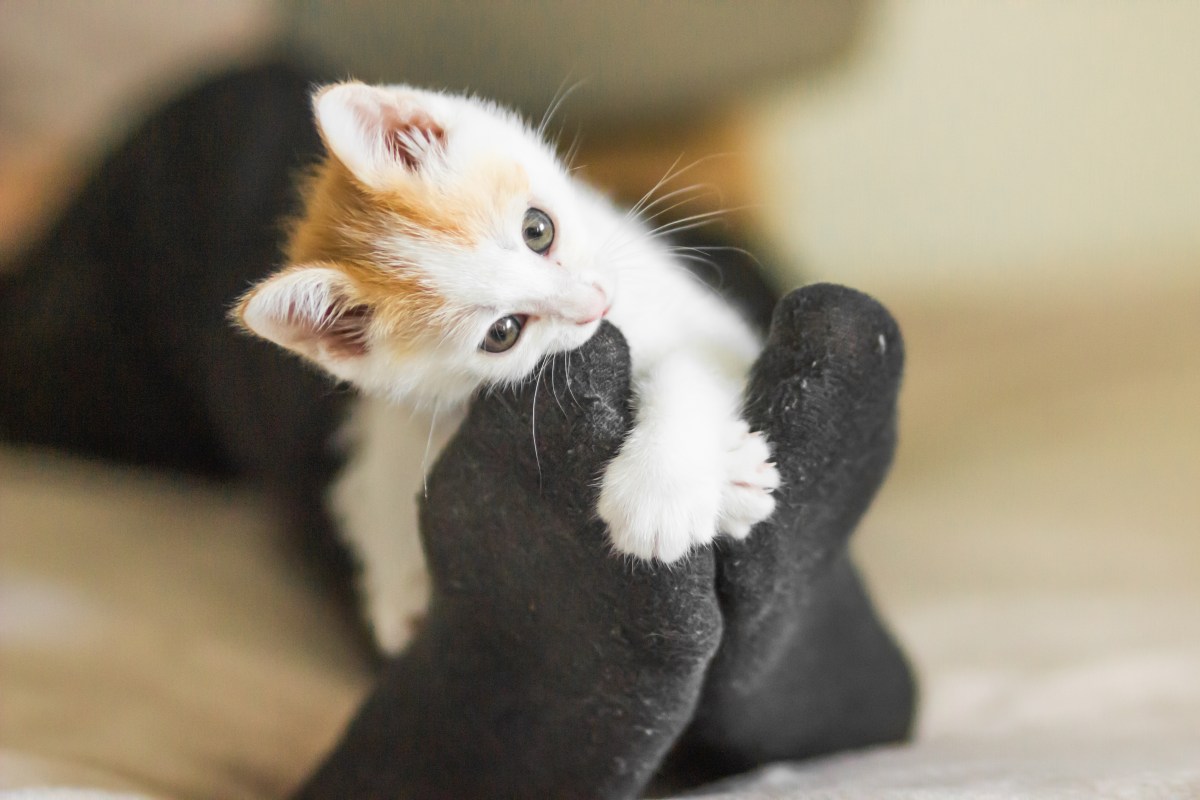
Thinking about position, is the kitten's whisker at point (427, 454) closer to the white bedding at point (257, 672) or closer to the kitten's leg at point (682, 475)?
the kitten's leg at point (682, 475)

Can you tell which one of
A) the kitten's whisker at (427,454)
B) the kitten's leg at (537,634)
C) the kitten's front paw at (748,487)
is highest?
the kitten's whisker at (427,454)

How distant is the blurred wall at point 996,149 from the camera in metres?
1.61

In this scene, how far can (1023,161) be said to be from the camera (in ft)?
5.79

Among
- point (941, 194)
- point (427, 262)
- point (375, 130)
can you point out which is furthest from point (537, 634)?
point (941, 194)

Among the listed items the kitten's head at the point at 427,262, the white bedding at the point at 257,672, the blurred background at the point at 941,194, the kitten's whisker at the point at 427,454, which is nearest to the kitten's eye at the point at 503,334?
the kitten's head at the point at 427,262

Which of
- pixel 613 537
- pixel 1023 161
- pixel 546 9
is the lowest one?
pixel 613 537

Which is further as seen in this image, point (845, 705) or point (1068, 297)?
point (1068, 297)

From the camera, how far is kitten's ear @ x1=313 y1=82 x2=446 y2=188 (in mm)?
749

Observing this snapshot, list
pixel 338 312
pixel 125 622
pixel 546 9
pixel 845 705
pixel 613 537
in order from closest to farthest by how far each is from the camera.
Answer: pixel 613 537 → pixel 338 312 → pixel 845 705 → pixel 125 622 → pixel 546 9

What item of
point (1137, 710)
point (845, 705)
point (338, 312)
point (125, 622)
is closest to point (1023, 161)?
point (1137, 710)

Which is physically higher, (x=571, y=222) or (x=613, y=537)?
(x=571, y=222)

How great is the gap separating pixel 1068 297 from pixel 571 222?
1.19 m

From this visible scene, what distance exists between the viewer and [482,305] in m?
0.75

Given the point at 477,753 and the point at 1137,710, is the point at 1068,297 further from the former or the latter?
the point at 477,753
